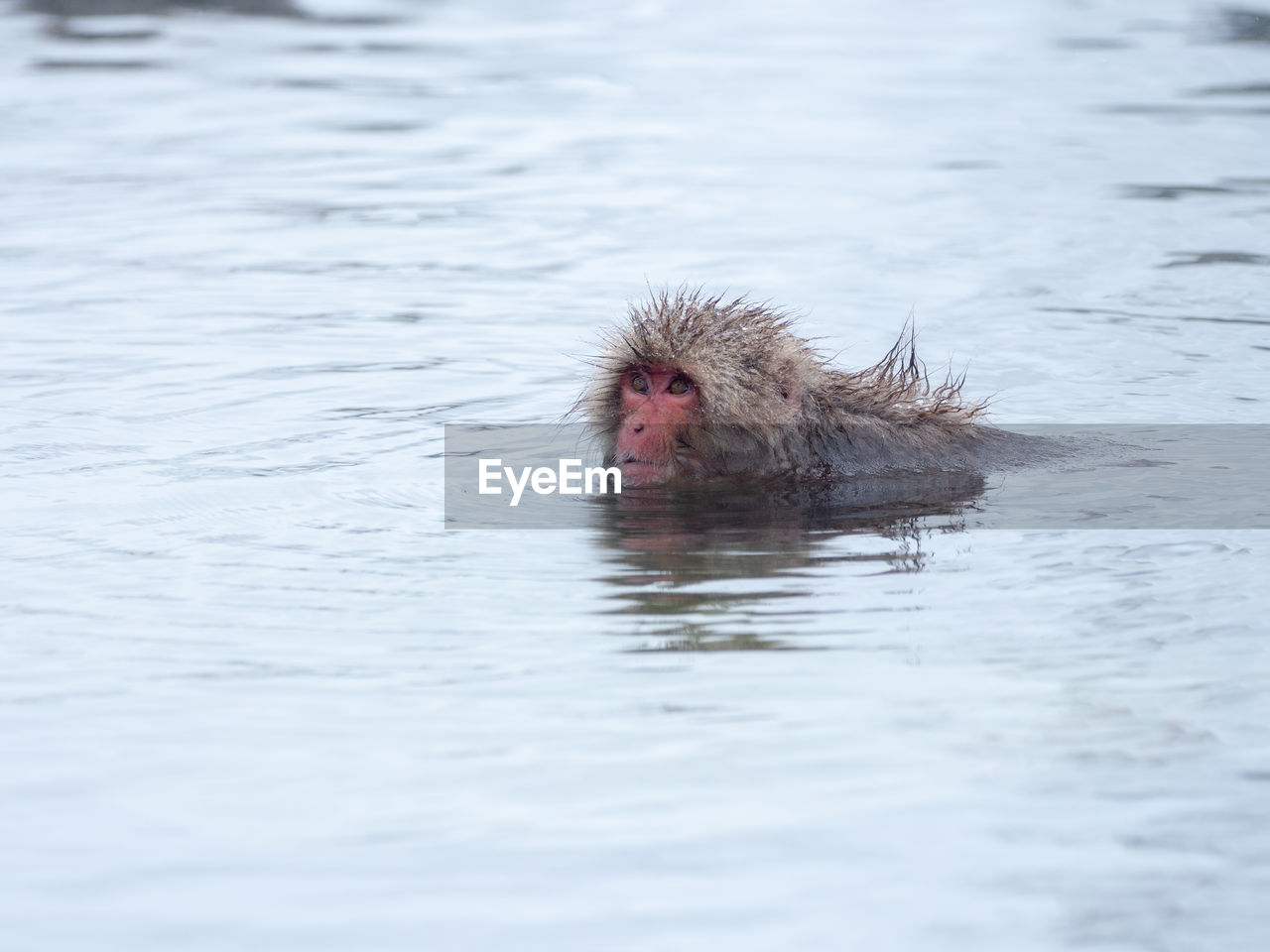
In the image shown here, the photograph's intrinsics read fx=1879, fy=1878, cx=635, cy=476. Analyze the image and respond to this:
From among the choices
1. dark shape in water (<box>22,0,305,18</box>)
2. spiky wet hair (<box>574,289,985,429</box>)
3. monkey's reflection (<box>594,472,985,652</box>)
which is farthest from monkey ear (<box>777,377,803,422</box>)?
dark shape in water (<box>22,0,305,18</box>)

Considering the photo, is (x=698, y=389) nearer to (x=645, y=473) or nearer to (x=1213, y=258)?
(x=645, y=473)

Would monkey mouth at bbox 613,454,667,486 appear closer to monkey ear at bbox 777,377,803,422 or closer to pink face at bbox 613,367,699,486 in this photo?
pink face at bbox 613,367,699,486

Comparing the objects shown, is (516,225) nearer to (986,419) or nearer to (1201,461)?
(986,419)

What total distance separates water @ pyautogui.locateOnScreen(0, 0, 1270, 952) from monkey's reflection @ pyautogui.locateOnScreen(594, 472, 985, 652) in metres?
0.03

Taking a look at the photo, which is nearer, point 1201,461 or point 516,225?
point 1201,461

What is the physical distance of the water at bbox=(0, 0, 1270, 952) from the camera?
11.4ft

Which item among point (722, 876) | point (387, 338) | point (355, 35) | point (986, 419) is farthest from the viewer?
point (355, 35)

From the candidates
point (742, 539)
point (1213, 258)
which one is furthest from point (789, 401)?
point (1213, 258)

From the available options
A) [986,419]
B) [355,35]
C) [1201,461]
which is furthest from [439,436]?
[355,35]

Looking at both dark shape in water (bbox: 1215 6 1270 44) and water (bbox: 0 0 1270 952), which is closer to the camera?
water (bbox: 0 0 1270 952)

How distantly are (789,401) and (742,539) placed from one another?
885 millimetres

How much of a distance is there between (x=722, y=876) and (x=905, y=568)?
2.27 m

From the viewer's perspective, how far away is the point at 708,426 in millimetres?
6645

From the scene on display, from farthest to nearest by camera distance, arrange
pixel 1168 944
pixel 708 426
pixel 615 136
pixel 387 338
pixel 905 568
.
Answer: pixel 615 136 → pixel 387 338 → pixel 708 426 → pixel 905 568 → pixel 1168 944
